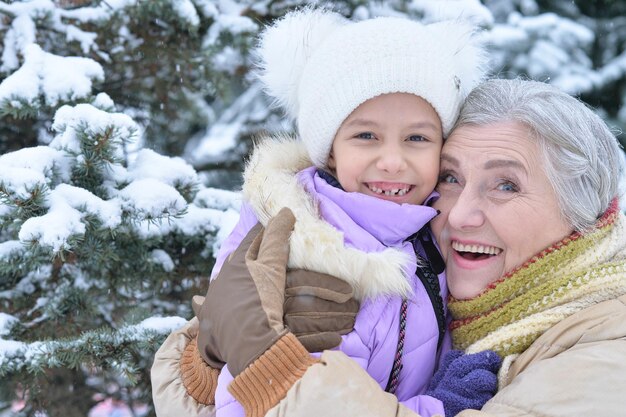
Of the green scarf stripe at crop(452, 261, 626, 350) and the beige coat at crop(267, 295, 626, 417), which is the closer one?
the beige coat at crop(267, 295, 626, 417)

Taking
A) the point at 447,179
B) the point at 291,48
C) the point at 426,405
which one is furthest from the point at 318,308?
the point at 291,48

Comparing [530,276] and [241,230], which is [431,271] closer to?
[530,276]

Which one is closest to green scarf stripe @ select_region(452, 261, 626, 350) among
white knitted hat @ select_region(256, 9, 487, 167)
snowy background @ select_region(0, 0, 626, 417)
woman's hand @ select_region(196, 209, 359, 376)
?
woman's hand @ select_region(196, 209, 359, 376)

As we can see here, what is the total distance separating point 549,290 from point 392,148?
65 centimetres

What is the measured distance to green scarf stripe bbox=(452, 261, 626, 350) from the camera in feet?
6.50

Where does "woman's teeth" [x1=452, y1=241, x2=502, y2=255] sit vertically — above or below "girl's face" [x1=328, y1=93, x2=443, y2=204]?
below

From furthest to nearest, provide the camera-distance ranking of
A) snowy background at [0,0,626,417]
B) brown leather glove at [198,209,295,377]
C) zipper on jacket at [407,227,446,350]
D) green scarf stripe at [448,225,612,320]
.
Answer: snowy background at [0,0,626,417]
zipper on jacket at [407,227,446,350]
green scarf stripe at [448,225,612,320]
brown leather glove at [198,209,295,377]

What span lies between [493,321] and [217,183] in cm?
238

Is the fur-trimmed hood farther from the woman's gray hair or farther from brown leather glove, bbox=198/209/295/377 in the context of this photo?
the woman's gray hair

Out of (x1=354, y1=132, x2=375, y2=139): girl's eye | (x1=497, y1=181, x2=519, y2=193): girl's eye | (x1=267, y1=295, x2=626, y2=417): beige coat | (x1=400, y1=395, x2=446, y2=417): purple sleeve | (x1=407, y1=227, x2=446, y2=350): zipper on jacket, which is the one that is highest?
(x1=354, y1=132, x2=375, y2=139): girl's eye

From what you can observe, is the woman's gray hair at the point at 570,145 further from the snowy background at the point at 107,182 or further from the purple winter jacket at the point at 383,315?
the snowy background at the point at 107,182

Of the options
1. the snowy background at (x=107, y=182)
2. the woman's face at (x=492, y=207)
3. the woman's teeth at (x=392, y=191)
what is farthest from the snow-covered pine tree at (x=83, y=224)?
the woman's face at (x=492, y=207)

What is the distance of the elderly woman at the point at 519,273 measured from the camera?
1.72 meters

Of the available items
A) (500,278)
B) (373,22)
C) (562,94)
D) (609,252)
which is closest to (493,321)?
(500,278)
